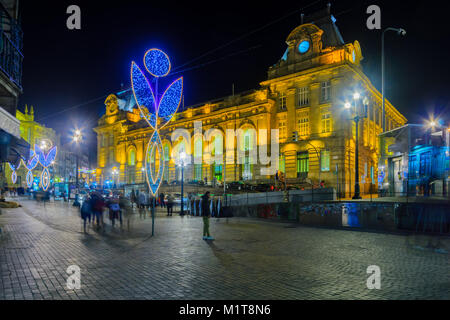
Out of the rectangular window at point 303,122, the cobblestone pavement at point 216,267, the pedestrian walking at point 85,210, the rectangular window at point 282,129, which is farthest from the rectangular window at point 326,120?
the pedestrian walking at point 85,210

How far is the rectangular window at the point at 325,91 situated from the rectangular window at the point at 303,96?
6.60 feet

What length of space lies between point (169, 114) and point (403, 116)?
6649cm

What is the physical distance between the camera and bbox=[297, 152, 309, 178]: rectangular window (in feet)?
133

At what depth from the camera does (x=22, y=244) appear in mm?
10180

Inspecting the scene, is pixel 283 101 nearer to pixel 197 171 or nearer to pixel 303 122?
pixel 303 122

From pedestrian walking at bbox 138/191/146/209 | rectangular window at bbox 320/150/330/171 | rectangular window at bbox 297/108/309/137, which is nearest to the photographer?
pedestrian walking at bbox 138/191/146/209

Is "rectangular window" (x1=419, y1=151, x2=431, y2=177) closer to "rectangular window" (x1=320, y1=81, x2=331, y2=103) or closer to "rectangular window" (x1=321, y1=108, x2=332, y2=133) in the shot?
"rectangular window" (x1=321, y1=108, x2=332, y2=133)

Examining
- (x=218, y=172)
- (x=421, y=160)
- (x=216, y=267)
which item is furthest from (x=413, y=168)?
(x=218, y=172)

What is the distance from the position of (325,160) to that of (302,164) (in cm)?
313

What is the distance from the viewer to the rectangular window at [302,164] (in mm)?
40594

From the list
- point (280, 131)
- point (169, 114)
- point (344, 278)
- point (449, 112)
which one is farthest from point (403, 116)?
point (344, 278)

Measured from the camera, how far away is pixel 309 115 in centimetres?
4138

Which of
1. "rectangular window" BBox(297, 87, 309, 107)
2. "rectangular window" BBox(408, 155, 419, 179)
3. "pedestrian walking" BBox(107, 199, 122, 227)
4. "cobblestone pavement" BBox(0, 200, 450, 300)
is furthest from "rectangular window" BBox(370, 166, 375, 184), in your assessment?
"pedestrian walking" BBox(107, 199, 122, 227)

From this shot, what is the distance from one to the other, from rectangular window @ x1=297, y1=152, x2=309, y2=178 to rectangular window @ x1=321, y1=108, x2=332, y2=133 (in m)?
3.75
